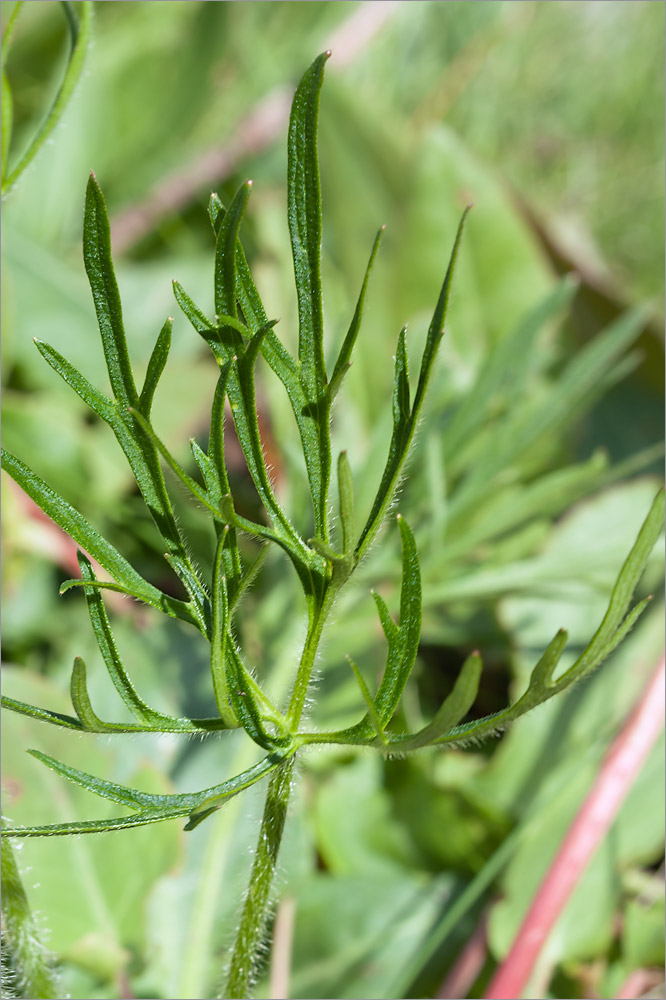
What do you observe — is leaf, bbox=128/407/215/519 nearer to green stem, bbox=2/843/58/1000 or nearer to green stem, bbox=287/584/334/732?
green stem, bbox=287/584/334/732

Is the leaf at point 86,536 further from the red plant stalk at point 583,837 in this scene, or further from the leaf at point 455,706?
A: the red plant stalk at point 583,837

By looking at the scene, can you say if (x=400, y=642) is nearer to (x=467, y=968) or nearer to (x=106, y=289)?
(x=106, y=289)

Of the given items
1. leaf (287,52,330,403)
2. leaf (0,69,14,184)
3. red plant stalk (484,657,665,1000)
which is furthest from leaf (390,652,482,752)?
red plant stalk (484,657,665,1000)

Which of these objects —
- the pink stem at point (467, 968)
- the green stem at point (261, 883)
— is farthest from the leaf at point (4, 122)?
the pink stem at point (467, 968)

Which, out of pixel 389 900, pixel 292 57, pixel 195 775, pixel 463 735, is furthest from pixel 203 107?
pixel 463 735

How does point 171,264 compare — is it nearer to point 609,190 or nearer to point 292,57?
point 292,57

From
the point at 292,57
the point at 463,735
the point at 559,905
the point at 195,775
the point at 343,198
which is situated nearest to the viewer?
the point at 463,735

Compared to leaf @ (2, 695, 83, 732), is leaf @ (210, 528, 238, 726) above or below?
above
